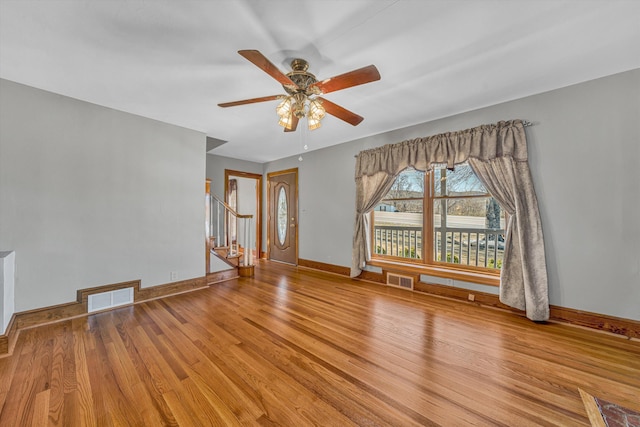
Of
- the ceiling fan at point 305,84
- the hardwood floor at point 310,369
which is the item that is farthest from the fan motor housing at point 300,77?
the hardwood floor at point 310,369

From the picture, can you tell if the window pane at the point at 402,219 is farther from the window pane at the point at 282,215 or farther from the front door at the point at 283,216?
the window pane at the point at 282,215

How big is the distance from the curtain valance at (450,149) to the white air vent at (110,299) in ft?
12.7

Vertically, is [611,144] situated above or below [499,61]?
below

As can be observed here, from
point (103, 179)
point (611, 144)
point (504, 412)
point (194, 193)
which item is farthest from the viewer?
point (194, 193)

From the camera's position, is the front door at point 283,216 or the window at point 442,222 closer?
the window at point 442,222

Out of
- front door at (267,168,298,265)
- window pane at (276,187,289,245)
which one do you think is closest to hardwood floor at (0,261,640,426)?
front door at (267,168,298,265)

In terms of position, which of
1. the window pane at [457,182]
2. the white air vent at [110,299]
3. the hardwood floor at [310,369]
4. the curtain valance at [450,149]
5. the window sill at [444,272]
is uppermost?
the curtain valance at [450,149]

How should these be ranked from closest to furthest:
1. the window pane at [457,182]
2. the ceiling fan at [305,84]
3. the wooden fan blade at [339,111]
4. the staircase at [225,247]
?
the ceiling fan at [305,84] < the wooden fan blade at [339,111] < the window pane at [457,182] < the staircase at [225,247]

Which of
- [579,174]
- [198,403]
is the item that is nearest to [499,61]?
[579,174]

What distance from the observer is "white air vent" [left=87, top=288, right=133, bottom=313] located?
2.93m

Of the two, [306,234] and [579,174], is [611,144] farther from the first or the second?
[306,234]

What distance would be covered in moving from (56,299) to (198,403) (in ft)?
8.30

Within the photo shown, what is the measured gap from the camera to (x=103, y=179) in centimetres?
306

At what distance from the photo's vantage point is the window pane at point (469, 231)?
3254 millimetres
